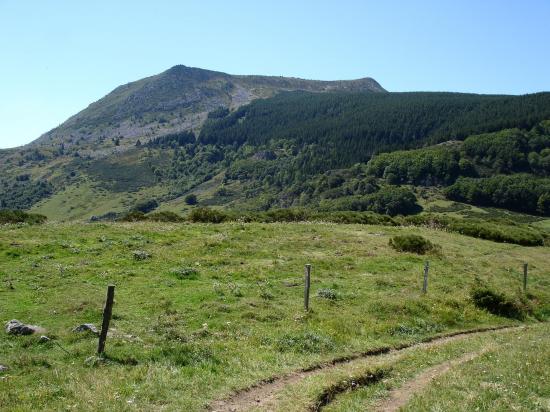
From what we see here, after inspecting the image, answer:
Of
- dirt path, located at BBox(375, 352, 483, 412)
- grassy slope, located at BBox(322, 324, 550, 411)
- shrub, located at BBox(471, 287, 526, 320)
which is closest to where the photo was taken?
grassy slope, located at BBox(322, 324, 550, 411)

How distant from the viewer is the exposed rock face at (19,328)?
15.8 meters

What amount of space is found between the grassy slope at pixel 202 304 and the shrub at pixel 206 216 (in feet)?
32.2

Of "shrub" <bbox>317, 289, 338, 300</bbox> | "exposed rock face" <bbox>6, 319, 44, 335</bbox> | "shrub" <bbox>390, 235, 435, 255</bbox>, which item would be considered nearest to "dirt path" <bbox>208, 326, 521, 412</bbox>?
"shrub" <bbox>317, 289, 338, 300</bbox>

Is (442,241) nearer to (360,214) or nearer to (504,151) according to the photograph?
(360,214)

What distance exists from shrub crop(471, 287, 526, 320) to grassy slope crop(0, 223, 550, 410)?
89 centimetres

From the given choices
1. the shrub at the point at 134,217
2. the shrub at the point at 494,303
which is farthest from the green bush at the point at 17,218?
the shrub at the point at 494,303

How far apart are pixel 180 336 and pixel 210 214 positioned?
122 feet

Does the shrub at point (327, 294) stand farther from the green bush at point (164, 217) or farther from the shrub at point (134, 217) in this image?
the shrub at point (134, 217)

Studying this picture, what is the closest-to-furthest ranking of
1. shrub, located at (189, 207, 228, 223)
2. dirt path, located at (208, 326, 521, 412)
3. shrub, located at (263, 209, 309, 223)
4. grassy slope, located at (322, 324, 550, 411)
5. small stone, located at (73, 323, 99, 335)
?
1. grassy slope, located at (322, 324, 550, 411)
2. dirt path, located at (208, 326, 521, 412)
3. small stone, located at (73, 323, 99, 335)
4. shrub, located at (189, 207, 228, 223)
5. shrub, located at (263, 209, 309, 223)

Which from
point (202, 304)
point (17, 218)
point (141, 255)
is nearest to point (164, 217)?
point (17, 218)

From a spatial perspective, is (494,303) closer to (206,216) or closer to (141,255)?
(141,255)

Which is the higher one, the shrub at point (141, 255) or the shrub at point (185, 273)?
the shrub at point (141, 255)

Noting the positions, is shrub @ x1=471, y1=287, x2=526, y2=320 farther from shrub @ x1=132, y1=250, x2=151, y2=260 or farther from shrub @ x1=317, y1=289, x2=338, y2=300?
shrub @ x1=132, y1=250, x2=151, y2=260

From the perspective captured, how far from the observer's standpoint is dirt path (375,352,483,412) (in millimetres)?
11821
